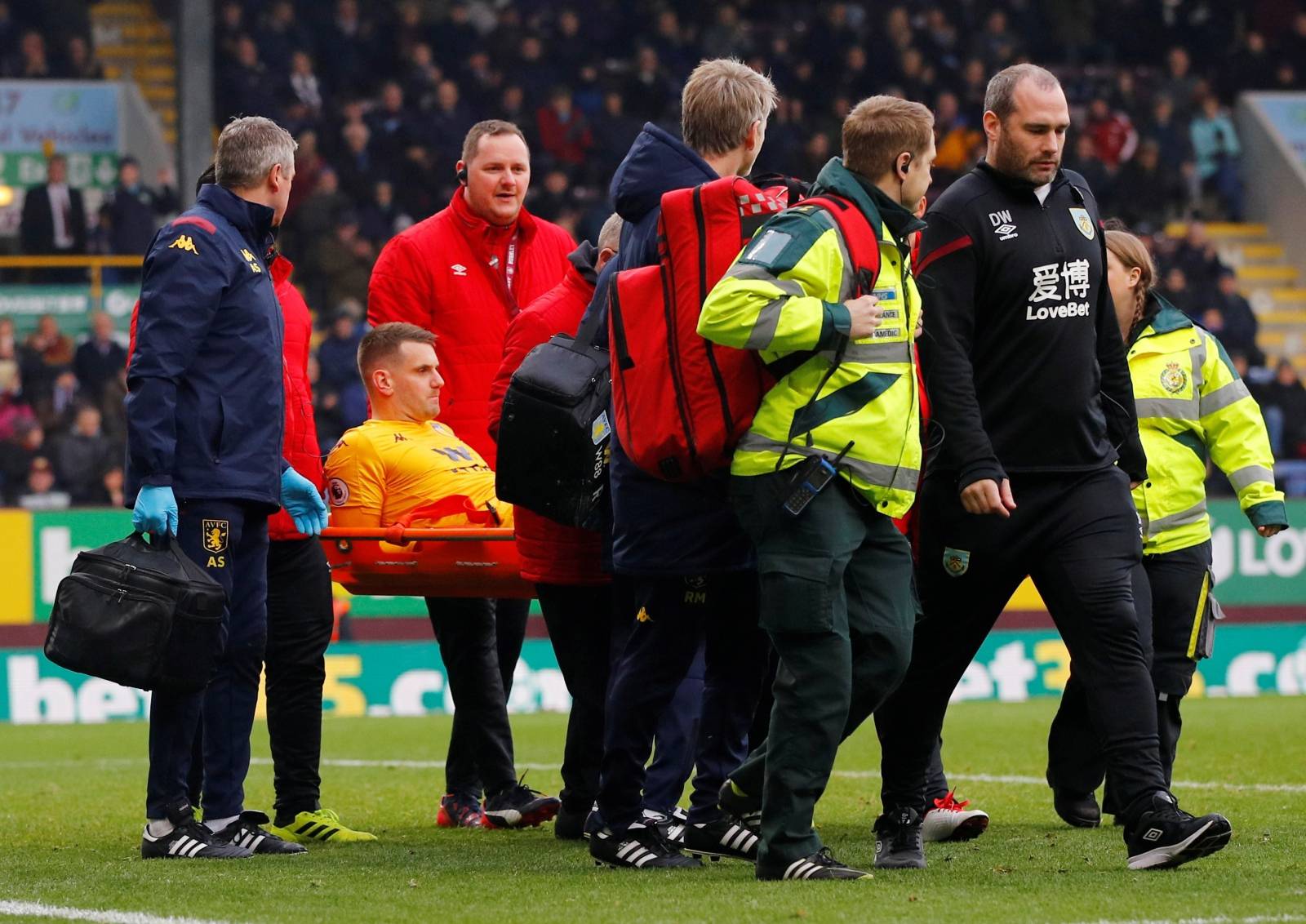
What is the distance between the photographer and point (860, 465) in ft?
16.6

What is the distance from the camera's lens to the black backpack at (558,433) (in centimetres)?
571

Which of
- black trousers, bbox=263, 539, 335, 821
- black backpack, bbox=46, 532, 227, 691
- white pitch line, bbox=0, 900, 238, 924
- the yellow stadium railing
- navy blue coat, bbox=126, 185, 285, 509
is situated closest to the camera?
white pitch line, bbox=0, 900, 238, 924

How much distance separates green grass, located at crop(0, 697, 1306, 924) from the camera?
479cm

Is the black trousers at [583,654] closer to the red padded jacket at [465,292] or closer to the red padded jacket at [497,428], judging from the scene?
the red padded jacket at [497,428]

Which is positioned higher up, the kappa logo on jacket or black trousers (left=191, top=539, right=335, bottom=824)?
the kappa logo on jacket

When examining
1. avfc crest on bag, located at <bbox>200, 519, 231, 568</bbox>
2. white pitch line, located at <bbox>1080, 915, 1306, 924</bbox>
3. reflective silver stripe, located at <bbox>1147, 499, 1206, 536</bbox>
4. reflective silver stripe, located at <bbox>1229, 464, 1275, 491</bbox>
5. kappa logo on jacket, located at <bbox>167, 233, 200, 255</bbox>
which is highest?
kappa logo on jacket, located at <bbox>167, 233, 200, 255</bbox>

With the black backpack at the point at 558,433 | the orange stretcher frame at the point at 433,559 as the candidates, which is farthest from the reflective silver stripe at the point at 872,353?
the orange stretcher frame at the point at 433,559

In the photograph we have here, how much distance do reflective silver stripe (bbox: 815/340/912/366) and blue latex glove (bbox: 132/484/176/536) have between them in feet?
6.26

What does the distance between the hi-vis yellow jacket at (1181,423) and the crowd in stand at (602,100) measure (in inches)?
448

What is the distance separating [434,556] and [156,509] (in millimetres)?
1055

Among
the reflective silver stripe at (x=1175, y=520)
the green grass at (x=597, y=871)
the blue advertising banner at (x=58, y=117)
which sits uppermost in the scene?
the blue advertising banner at (x=58, y=117)

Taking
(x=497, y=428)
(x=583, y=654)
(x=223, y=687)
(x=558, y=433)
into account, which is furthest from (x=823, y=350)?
(x=223, y=687)

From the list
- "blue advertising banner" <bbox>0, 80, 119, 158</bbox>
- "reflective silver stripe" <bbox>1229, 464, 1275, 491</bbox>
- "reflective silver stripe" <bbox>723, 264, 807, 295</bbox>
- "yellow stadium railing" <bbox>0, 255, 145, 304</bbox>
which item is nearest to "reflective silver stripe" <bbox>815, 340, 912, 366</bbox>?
"reflective silver stripe" <bbox>723, 264, 807, 295</bbox>

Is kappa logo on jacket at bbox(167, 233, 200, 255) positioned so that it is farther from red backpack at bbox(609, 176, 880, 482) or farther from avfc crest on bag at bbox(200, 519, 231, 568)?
red backpack at bbox(609, 176, 880, 482)
